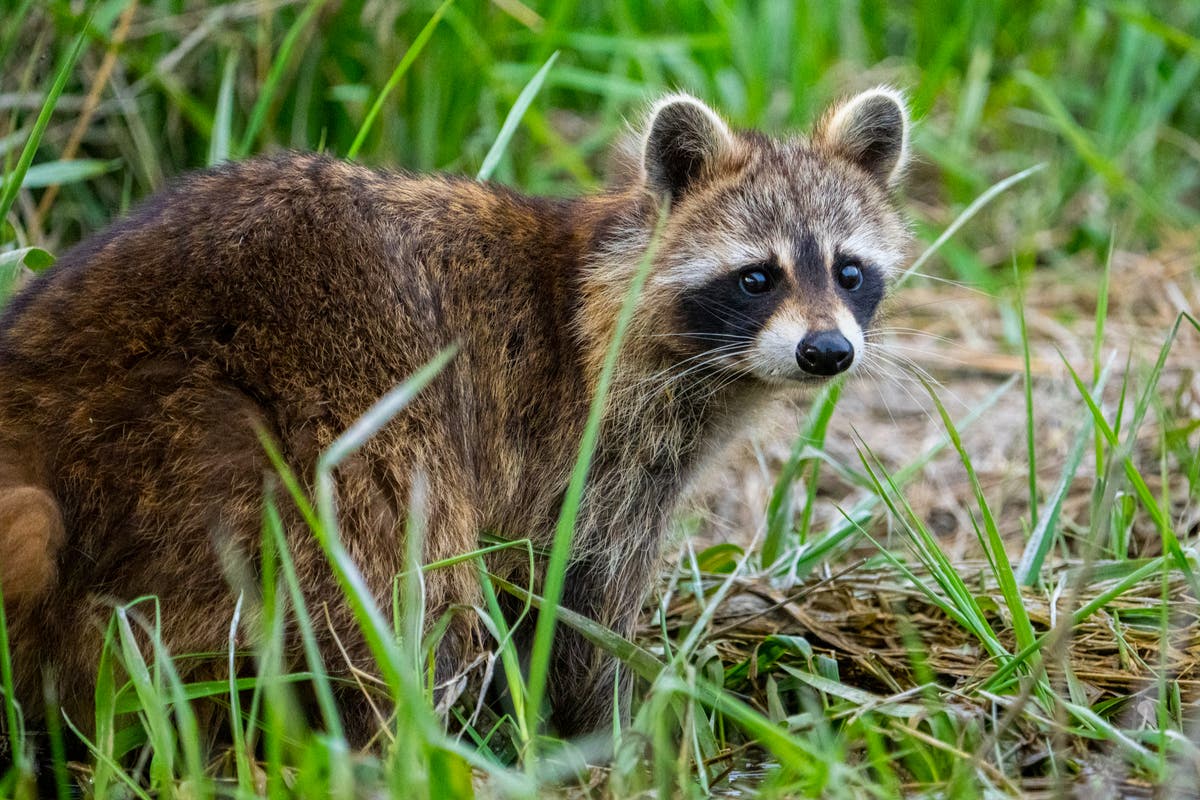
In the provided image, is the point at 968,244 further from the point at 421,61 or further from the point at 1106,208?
the point at 421,61

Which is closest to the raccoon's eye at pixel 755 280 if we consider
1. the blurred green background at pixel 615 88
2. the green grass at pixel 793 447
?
the green grass at pixel 793 447

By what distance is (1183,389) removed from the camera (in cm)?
487

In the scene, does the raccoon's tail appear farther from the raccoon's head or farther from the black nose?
the black nose

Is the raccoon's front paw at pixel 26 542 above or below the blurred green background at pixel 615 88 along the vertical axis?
below

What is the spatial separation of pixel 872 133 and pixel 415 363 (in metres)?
1.72

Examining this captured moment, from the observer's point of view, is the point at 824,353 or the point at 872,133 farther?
the point at 872,133

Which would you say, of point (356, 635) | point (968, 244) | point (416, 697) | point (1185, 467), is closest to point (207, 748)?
point (356, 635)

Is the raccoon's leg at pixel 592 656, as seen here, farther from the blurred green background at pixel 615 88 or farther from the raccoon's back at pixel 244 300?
the blurred green background at pixel 615 88

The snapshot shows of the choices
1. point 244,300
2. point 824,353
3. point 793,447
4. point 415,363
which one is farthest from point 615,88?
point 244,300

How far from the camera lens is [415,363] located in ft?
11.4

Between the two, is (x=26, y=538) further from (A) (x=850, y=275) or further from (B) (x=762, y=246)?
(A) (x=850, y=275)

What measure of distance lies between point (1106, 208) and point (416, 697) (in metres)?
5.95

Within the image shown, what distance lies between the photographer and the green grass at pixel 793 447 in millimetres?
2707

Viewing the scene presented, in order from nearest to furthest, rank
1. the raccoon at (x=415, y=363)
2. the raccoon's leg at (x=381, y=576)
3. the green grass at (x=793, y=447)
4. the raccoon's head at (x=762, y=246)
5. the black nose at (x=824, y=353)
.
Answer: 1. the green grass at (x=793, y=447)
2. the raccoon at (x=415, y=363)
3. the raccoon's leg at (x=381, y=576)
4. the black nose at (x=824, y=353)
5. the raccoon's head at (x=762, y=246)
